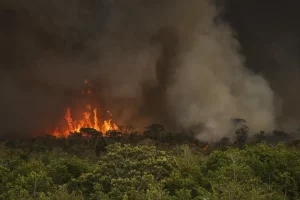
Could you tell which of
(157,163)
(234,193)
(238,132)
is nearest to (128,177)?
(157,163)

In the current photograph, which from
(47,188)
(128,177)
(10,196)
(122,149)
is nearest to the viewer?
(10,196)

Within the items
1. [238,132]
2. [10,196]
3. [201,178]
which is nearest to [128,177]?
[201,178]

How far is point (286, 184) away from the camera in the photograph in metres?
54.2

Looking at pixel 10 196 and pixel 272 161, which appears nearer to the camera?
pixel 10 196

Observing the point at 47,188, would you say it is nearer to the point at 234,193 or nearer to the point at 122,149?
the point at 122,149

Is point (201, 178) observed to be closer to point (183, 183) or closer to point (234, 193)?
point (183, 183)

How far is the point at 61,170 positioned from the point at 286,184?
1400 inches

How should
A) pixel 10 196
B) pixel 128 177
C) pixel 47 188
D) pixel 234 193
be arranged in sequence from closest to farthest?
pixel 234 193 → pixel 10 196 → pixel 47 188 → pixel 128 177

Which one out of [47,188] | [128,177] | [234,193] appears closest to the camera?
[234,193]

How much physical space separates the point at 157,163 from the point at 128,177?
208 inches

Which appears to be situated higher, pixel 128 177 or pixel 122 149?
pixel 122 149

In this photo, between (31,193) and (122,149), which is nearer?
(31,193)

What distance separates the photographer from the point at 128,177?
5416 centimetres

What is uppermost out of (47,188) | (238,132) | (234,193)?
(238,132)
